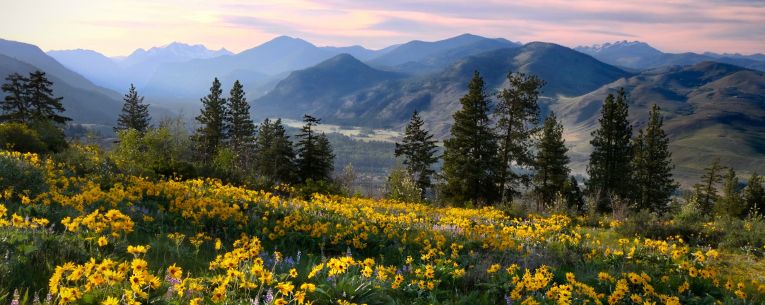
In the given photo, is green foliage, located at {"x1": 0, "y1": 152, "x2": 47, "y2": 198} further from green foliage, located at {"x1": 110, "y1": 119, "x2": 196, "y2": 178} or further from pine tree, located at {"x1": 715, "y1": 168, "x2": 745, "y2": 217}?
pine tree, located at {"x1": 715, "y1": 168, "x2": 745, "y2": 217}

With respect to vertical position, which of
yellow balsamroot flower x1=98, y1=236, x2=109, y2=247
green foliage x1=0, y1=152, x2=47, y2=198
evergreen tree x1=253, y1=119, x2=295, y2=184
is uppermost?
yellow balsamroot flower x1=98, y1=236, x2=109, y2=247

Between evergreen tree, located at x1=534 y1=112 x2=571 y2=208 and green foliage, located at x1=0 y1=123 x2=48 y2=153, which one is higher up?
green foliage, located at x1=0 y1=123 x2=48 y2=153

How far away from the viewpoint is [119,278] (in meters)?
3.08

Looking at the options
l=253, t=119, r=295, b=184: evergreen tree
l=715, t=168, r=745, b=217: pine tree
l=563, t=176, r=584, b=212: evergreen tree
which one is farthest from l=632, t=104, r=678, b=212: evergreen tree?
l=253, t=119, r=295, b=184: evergreen tree

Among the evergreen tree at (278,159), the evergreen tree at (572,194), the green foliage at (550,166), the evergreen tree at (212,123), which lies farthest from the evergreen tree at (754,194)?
the evergreen tree at (212,123)

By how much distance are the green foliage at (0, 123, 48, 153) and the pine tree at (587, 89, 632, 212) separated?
157 feet

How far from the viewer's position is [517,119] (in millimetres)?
36781

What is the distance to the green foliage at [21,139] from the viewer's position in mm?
16844

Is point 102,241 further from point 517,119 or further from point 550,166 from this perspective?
point 550,166

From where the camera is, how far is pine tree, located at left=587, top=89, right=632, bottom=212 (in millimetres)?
50844

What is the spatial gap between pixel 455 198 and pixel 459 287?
3407cm

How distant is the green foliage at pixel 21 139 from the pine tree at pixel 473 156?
28.2 m

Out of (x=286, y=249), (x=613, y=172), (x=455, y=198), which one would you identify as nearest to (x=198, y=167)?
(x=286, y=249)

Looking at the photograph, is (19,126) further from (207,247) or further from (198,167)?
(207,247)
